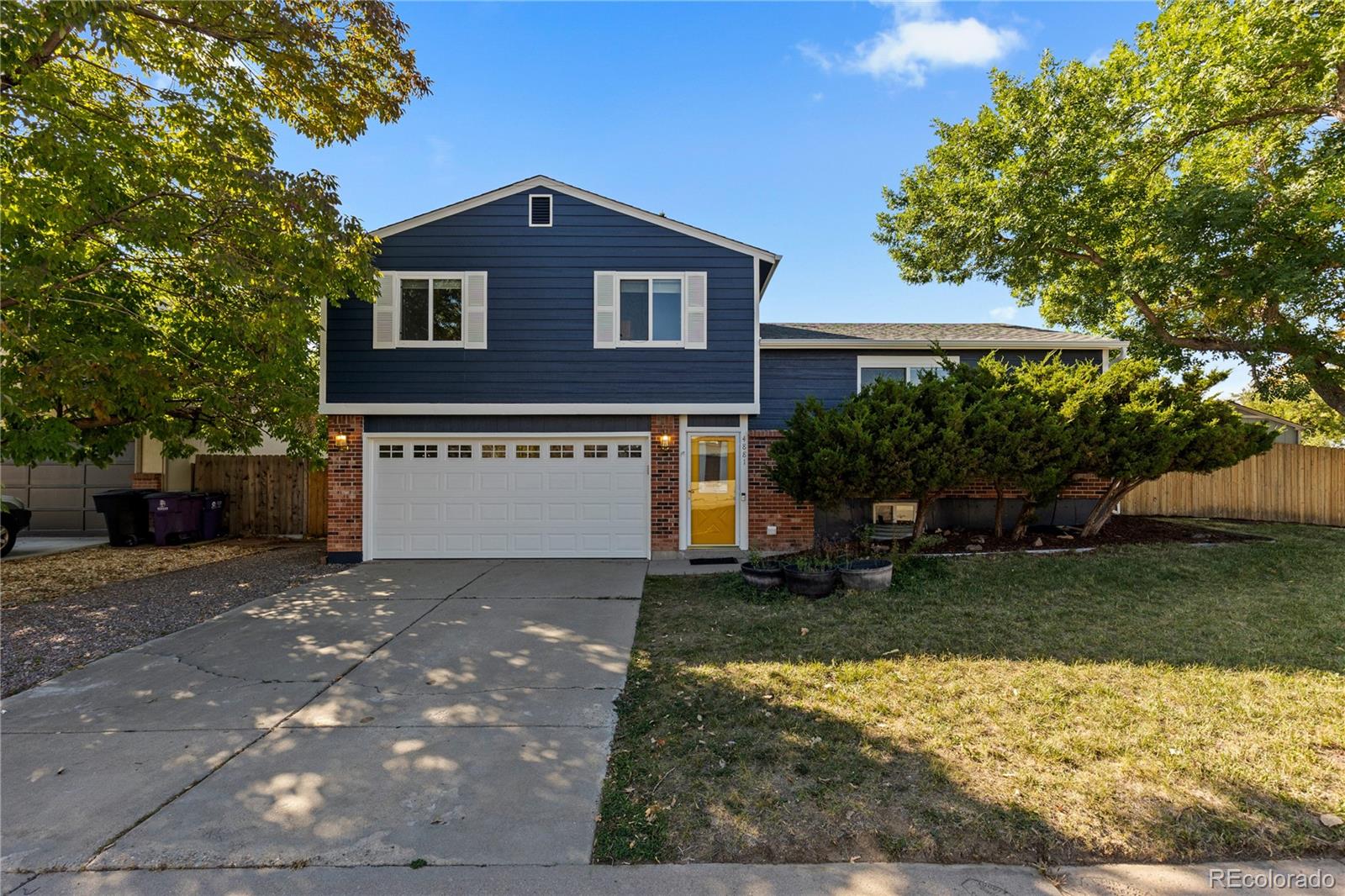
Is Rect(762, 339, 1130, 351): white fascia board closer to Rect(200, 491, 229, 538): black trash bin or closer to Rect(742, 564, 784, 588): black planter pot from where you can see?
Rect(742, 564, 784, 588): black planter pot

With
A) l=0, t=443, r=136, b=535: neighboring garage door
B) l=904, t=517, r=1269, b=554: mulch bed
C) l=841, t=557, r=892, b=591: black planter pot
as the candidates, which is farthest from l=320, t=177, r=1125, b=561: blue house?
l=0, t=443, r=136, b=535: neighboring garage door

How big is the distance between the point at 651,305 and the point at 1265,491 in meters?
14.0

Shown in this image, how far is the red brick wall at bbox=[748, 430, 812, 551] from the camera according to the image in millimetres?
9758

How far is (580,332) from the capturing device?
9406mm

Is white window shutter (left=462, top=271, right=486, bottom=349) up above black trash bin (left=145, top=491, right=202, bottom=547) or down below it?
above

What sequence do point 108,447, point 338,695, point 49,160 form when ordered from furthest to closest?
point 108,447
point 49,160
point 338,695

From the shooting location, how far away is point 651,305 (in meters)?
9.47

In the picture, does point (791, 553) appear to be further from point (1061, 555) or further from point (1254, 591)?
point (1254, 591)

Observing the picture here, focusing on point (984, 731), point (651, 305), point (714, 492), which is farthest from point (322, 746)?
point (651, 305)

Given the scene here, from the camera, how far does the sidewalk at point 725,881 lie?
7.39ft

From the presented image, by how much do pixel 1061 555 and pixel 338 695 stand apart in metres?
9.00

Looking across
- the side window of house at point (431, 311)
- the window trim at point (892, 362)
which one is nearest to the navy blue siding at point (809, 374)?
the window trim at point (892, 362)

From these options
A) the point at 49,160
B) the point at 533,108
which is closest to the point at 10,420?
the point at 49,160

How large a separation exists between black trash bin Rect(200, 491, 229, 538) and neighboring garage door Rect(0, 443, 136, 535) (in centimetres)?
222
